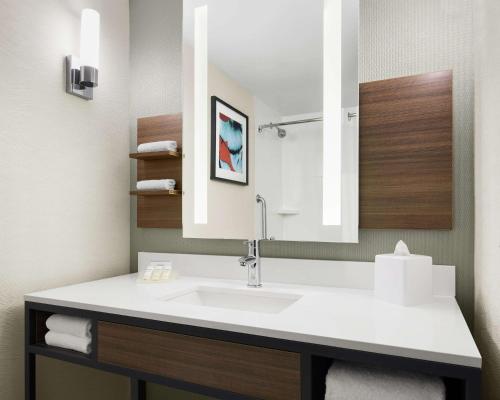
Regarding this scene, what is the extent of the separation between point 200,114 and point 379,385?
1.35m

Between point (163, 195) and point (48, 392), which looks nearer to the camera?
point (48, 392)

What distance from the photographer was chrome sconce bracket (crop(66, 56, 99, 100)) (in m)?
1.59

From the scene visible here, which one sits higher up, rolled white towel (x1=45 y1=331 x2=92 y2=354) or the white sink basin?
the white sink basin

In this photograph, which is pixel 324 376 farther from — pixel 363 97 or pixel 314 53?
pixel 314 53

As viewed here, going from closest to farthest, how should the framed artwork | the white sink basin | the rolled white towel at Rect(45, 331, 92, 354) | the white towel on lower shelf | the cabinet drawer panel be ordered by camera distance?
the white towel on lower shelf
the cabinet drawer panel
the rolled white towel at Rect(45, 331, 92, 354)
the white sink basin
the framed artwork

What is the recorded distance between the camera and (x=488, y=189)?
3.41 ft

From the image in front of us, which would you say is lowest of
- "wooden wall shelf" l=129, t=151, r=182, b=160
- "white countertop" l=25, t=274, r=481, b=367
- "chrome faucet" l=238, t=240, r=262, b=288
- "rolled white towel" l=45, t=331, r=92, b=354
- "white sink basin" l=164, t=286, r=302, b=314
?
"rolled white towel" l=45, t=331, r=92, b=354

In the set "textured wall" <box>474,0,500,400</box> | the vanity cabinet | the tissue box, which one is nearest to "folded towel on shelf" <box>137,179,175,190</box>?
the vanity cabinet

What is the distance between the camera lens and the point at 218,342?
1015mm

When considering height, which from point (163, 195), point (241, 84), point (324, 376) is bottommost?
point (324, 376)

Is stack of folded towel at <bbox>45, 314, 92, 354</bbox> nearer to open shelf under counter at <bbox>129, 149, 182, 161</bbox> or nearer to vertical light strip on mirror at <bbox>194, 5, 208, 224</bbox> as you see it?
vertical light strip on mirror at <bbox>194, 5, 208, 224</bbox>

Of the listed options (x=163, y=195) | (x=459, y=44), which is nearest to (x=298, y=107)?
(x=459, y=44)

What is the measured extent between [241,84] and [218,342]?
1.12 m

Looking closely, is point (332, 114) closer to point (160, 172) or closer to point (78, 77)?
point (160, 172)
